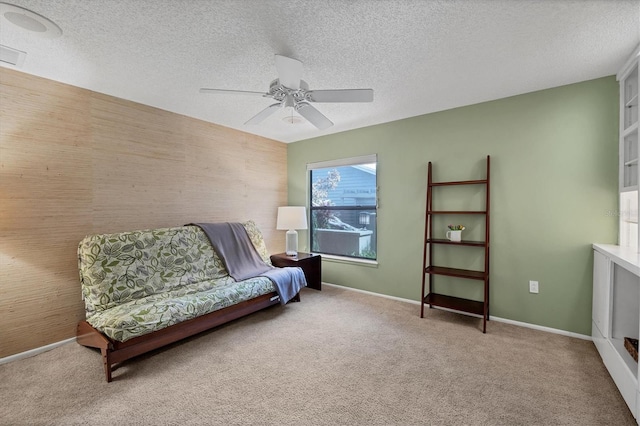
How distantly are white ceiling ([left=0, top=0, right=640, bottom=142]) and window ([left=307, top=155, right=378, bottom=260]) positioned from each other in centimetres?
141

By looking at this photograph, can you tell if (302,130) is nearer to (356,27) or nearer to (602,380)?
(356,27)

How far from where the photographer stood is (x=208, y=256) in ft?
10.6

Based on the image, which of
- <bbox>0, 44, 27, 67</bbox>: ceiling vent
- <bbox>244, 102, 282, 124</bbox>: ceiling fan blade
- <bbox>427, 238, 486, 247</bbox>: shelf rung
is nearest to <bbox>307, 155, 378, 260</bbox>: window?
<bbox>427, 238, 486, 247</bbox>: shelf rung

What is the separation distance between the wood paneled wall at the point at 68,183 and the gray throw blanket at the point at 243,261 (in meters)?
0.41

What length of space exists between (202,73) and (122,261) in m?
1.83

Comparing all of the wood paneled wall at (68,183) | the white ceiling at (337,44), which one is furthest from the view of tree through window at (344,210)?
the wood paneled wall at (68,183)

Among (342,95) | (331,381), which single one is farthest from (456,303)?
(342,95)

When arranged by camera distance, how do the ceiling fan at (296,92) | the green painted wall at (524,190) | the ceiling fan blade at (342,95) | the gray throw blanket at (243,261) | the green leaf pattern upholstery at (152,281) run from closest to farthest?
the ceiling fan at (296,92) < the ceiling fan blade at (342,95) < the green leaf pattern upholstery at (152,281) < the green painted wall at (524,190) < the gray throw blanket at (243,261)

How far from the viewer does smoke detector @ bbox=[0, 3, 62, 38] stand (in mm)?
1621

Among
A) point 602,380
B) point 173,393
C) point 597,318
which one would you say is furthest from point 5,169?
point 597,318

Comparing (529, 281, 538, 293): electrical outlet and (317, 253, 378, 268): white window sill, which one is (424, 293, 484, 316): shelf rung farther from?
(317, 253, 378, 268): white window sill

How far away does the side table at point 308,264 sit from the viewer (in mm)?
3799

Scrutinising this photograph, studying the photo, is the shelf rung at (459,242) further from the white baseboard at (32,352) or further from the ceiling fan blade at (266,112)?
the white baseboard at (32,352)

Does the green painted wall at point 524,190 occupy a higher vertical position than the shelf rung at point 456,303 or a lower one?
higher
